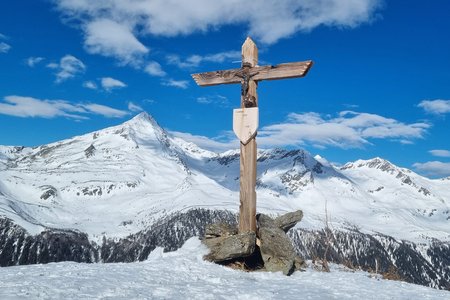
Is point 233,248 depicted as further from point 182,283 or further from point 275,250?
point 182,283

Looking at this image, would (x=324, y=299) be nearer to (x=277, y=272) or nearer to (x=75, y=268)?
(x=277, y=272)

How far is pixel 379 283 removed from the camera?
1287cm

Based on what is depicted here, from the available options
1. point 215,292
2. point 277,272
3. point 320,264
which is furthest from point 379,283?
point 215,292

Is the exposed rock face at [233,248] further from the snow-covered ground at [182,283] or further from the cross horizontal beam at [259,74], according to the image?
the cross horizontal beam at [259,74]

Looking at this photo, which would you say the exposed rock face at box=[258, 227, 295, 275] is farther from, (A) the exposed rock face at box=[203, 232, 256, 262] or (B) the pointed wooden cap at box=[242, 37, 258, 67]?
(B) the pointed wooden cap at box=[242, 37, 258, 67]

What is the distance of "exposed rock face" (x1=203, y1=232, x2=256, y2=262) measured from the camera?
14.2 m

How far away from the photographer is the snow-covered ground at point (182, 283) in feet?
30.3

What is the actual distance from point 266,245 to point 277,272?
50.7 inches

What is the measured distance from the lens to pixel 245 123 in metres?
15.7

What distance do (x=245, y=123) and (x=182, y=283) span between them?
646 centimetres

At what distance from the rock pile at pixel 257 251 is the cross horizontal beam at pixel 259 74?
16.9ft

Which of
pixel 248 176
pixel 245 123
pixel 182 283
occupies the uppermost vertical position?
pixel 245 123

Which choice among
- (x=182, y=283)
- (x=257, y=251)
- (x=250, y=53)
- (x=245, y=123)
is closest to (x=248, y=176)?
(x=245, y=123)

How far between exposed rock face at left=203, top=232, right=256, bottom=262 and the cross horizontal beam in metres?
5.35
